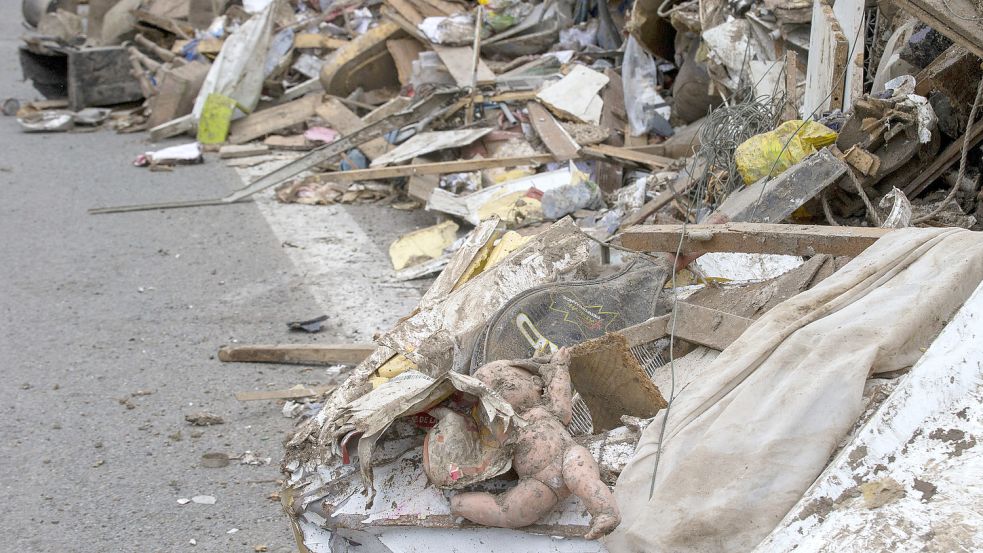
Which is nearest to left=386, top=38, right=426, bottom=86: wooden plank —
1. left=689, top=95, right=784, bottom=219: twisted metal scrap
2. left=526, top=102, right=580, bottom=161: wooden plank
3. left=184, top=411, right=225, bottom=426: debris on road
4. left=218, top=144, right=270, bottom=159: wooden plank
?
left=218, top=144, right=270, bottom=159: wooden plank

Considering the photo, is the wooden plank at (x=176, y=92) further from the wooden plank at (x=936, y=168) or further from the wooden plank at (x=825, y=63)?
the wooden plank at (x=936, y=168)

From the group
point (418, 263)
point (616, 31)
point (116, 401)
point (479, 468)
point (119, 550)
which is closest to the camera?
point (479, 468)

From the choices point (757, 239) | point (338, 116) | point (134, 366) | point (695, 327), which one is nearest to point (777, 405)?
point (695, 327)

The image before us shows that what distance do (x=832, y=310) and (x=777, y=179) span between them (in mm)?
1837

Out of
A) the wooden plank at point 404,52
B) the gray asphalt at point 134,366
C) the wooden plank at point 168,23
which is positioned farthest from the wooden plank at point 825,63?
the wooden plank at point 168,23

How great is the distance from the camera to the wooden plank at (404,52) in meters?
9.41

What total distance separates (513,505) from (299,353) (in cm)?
280

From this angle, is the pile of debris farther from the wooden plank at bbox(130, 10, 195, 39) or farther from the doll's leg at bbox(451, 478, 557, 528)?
the wooden plank at bbox(130, 10, 195, 39)

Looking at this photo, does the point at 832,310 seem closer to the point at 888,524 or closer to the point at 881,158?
the point at 888,524

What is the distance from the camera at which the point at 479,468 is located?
247cm

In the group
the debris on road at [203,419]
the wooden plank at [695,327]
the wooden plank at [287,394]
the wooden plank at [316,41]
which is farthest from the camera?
the wooden plank at [316,41]

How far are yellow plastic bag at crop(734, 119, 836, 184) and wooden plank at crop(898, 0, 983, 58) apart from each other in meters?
0.92

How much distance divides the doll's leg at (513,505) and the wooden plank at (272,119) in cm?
798

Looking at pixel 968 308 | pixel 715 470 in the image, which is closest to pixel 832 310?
pixel 968 308
